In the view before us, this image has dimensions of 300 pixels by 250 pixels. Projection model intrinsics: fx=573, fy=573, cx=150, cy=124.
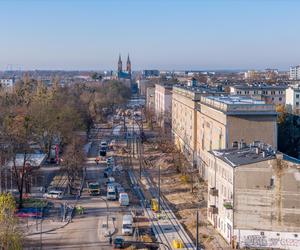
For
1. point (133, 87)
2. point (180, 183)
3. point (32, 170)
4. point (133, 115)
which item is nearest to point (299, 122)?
point (180, 183)

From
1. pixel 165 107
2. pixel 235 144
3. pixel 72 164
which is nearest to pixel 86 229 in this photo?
pixel 235 144

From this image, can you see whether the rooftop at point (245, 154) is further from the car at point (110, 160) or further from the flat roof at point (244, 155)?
the car at point (110, 160)

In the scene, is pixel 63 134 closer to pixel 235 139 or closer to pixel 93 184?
pixel 93 184

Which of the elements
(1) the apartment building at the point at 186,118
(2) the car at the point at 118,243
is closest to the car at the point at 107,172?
(1) the apartment building at the point at 186,118

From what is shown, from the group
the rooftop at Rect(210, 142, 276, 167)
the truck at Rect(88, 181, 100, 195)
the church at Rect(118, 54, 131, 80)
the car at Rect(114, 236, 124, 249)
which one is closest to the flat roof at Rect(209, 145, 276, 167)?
the rooftop at Rect(210, 142, 276, 167)

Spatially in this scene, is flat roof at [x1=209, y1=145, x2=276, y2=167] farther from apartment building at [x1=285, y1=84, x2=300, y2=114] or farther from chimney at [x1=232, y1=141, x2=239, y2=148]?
apartment building at [x1=285, y1=84, x2=300, y2=114]
